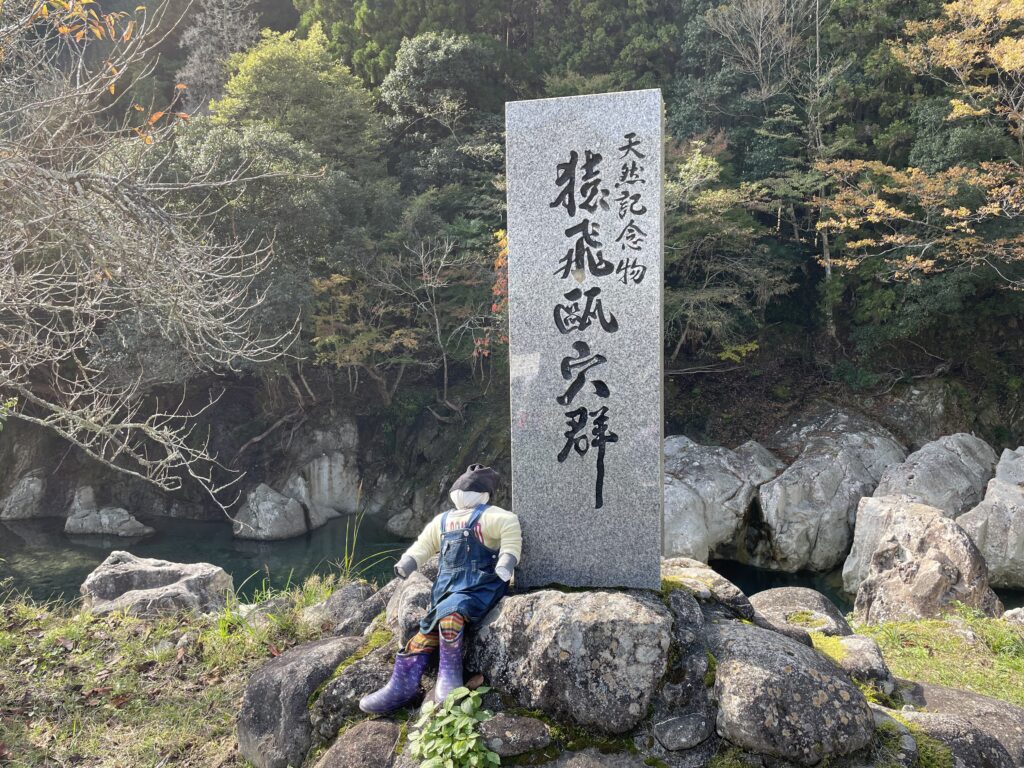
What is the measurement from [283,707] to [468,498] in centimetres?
134

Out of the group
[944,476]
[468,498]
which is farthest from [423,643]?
[944,476]

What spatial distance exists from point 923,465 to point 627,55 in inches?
402

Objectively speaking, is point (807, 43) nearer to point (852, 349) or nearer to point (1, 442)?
point (852, 349)

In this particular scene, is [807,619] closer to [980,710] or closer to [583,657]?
[980,710]

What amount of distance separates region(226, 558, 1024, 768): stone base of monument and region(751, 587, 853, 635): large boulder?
1136 millimetres

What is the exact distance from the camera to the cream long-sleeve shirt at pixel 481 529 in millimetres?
3461

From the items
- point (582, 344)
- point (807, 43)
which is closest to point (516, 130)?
point (582, 344)

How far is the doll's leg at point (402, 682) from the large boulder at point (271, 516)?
10.3 meters

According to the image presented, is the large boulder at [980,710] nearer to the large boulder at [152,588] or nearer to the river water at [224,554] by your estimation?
the large boulder at [152,588]

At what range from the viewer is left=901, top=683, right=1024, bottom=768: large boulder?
3.21m

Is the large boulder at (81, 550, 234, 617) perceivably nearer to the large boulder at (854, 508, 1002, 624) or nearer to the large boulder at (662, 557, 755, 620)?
the large boulder at (662, 557, 755, 620)

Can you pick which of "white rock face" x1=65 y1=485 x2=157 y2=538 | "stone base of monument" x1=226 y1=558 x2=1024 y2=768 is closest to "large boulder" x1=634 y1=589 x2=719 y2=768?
"stone base of monument" x1=226 y1=558 x2=1024 y2=768

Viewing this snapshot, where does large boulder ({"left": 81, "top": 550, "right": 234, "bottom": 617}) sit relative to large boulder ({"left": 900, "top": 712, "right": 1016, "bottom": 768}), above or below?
below

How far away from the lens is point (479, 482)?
11.7 feet
